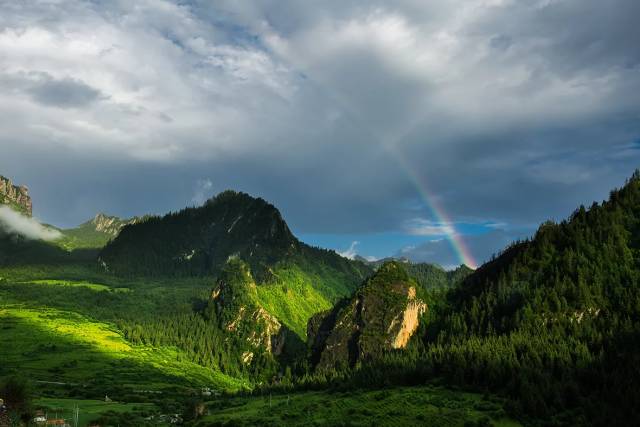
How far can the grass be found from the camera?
490 feet

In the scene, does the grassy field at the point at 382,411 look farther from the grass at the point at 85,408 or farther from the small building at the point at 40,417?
the small building at the point at 40,417

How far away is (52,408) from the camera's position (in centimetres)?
15538

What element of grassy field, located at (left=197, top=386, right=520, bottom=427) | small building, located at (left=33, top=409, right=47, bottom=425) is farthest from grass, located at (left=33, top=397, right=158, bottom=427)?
grassy field, located at (left=197, top=386, right=520, bottom=427)

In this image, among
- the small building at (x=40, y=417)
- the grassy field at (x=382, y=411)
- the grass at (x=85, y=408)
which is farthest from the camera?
the grass at (x=85, y=408)

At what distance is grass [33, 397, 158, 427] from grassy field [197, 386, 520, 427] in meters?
27.6

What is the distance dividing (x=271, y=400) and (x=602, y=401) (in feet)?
365

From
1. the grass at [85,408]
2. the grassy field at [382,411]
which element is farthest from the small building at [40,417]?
the grassy field at [382,411]

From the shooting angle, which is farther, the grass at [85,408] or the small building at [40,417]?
the grass at [85,408]

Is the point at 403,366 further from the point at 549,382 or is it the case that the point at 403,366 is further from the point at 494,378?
the point at 549,382

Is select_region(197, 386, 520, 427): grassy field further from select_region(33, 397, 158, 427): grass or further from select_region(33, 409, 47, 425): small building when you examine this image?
select_region(33, 409, 47, 425): small building

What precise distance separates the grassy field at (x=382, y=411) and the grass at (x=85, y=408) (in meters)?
27.6

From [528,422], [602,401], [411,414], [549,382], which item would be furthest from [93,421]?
[602,401]

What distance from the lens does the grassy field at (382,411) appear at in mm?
132000

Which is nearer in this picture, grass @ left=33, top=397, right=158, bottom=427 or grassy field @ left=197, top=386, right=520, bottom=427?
grassy field @ left=197, top=386, right=520, bottom=427
